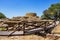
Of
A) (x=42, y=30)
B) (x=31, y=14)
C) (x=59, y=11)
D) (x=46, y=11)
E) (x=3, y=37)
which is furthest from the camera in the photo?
(x=46, y=11)

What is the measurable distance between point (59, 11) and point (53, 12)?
2402 millimetres

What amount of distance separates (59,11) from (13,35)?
59.9 m

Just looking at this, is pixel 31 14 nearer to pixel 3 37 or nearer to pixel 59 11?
pixel 59 11

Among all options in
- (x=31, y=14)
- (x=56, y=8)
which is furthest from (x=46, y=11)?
(x=31, y=14)

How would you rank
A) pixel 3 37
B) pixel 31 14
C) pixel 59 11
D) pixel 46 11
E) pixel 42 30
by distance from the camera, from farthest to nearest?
pixel 46 11 < pixel 59 11 < pixel 31 14 < pixel 42 30 < pixel 3 37

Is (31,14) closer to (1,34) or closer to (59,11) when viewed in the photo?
(59,11)

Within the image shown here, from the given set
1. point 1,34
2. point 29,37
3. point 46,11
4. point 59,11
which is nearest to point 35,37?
point 29,37

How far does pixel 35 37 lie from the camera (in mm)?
13094

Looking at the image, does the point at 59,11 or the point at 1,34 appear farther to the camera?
the point at 59,11

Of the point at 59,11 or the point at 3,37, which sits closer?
the point at 3,37

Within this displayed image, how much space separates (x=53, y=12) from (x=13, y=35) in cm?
6019

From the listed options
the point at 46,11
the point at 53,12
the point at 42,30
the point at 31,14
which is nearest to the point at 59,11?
the point at 53,12

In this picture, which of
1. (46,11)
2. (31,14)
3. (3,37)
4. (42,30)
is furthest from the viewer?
(46,11)

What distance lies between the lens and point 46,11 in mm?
77625
